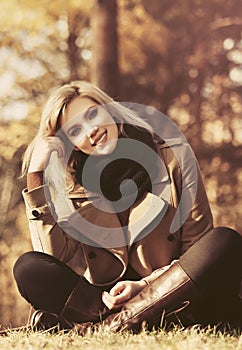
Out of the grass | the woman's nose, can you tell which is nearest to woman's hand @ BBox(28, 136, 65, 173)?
the woman's nose

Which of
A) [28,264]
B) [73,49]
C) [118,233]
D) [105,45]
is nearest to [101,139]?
[118,233]

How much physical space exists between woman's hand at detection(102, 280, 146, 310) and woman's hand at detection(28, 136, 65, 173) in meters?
0.52

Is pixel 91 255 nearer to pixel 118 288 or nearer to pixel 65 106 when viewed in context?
pixel 118 288

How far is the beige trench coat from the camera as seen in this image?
226 cm

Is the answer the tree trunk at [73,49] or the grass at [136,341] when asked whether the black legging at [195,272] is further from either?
the tree trunk at [73,49]

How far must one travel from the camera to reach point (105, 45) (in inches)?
135

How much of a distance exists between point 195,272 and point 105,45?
5.92 ft

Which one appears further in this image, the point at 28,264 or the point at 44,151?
the point at 44,151

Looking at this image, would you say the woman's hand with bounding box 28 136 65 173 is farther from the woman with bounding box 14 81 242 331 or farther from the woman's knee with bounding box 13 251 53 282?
the woman's knee with bounding box 13 251 53 282

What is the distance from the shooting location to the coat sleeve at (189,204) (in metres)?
2.25

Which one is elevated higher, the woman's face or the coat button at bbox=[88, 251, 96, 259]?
the woman's face

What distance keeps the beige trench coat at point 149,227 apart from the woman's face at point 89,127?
227 millimetres

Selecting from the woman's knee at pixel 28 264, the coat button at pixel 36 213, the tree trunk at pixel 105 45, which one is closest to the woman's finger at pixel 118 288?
the woman's knee at pixel 28 264

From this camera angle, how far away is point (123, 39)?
11.2 ft
